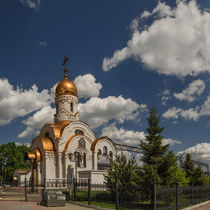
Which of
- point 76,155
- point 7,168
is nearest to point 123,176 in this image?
point 76,155

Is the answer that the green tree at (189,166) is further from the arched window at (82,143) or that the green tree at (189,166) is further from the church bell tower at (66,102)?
the church bell tower at (66,102)

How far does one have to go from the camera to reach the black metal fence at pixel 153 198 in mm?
11336

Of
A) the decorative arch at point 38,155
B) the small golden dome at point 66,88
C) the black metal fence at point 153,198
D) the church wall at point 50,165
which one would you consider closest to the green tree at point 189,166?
the black metal fence at point 153,198

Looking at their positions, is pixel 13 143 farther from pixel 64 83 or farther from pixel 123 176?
pixel 123 176

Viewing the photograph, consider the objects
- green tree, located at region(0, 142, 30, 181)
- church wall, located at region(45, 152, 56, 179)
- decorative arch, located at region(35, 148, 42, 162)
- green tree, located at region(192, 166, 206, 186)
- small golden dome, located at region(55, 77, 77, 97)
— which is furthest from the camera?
green tree, located at region(0, 142, 30, 181)

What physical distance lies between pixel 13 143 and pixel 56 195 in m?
29.3

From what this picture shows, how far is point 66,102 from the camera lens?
1281 inches

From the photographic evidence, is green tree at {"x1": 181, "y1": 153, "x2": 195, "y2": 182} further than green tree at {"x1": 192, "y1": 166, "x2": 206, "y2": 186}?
Yes

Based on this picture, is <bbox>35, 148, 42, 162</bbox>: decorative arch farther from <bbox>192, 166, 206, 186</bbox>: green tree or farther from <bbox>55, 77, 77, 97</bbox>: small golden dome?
<bbox>192, 166, 206, 186</bbox>: green tree

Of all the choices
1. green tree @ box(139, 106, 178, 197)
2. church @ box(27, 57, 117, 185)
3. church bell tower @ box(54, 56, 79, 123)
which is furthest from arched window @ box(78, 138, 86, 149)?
green tree @ box(139, 106, 178, 197)

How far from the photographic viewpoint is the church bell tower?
32.2m

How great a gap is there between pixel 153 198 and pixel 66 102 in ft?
77.3

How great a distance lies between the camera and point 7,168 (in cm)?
3731

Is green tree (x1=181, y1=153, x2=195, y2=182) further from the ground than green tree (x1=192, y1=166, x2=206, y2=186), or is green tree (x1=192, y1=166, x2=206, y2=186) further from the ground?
green tree (x1=181, y1=153, x2=195, y2=182)
